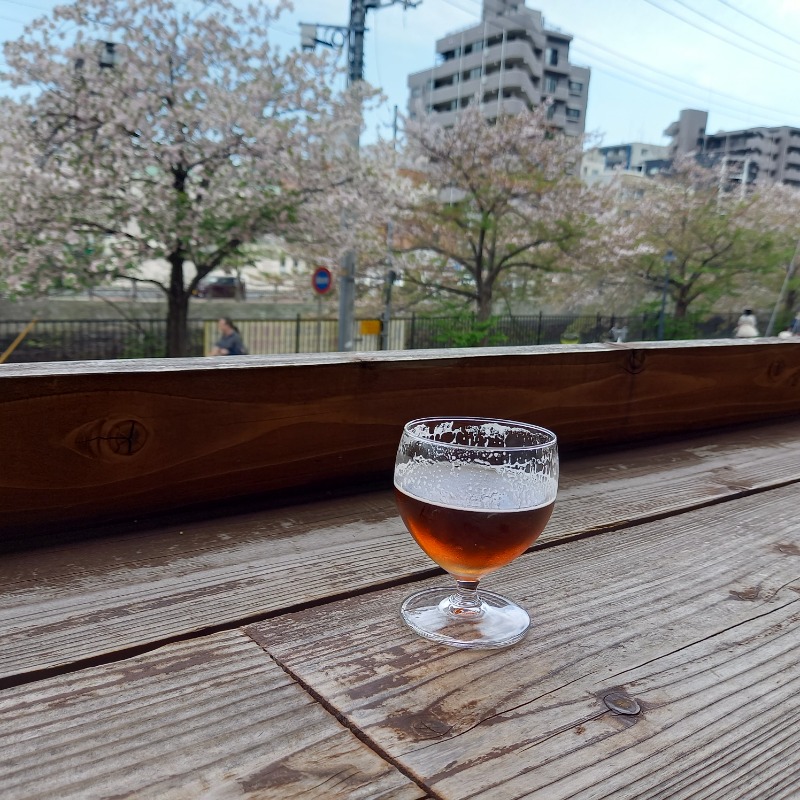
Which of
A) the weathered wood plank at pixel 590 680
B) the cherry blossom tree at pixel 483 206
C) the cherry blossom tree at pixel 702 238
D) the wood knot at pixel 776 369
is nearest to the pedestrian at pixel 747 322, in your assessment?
the cherry blossom tree at pixel 702 238

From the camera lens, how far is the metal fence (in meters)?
6.72

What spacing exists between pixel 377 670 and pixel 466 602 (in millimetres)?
91

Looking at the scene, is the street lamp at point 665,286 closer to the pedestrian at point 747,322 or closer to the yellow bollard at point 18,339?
the pedestrian at point 747,322

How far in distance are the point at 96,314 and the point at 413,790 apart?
24.7 ft

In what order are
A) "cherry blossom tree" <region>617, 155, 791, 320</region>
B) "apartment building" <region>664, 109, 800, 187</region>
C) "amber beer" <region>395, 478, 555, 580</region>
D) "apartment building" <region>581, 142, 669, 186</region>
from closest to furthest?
"amber beer" <region>395, 478, 555, 580</region> < "apartment building" <region>581, 142, 669, 186</region> < "cherry blossom tree" <region>617, 155, 791, 320</region> < "apartment building" <region>664, 109, 800, 187</region>

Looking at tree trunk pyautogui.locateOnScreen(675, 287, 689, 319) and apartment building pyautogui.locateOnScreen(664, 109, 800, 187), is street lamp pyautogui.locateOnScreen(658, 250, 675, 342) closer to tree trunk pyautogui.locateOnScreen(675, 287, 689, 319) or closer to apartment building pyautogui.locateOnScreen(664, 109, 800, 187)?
tree trunk pyautogui.locateOnScreen(675, 287, 689, 319)

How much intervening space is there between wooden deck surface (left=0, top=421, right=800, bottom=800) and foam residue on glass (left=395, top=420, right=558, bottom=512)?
9 cm

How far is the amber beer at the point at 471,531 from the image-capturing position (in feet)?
A: 1.35

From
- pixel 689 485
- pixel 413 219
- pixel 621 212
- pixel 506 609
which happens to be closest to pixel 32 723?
pixel 506 609

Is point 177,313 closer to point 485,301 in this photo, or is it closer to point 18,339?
point 18,339

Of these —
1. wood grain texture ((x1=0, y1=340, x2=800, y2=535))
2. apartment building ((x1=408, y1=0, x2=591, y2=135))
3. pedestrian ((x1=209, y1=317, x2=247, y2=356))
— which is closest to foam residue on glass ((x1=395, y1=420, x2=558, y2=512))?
wood grain texture ((x1=0, y1=340, x2=800, y2=535))

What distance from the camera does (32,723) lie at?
13.3 inches

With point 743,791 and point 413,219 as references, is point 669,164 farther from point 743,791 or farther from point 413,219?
point 743,791

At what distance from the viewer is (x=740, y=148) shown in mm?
10836
